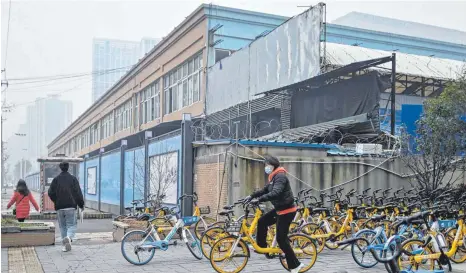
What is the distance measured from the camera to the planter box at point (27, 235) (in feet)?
35.9

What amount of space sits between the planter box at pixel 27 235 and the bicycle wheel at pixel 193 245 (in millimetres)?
3813

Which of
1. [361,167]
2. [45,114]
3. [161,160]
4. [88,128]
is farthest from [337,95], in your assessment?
[45,114]

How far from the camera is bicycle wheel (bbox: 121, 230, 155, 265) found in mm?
8703

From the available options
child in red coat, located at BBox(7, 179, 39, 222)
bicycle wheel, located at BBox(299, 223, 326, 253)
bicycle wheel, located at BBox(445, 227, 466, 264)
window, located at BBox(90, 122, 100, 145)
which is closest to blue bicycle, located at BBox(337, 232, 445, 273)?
bicycle wheel, located at BBox(445, 227, 466, 264)

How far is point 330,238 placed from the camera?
9531 mm

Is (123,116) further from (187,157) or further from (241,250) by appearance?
(241,250)

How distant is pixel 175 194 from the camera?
15.3 m

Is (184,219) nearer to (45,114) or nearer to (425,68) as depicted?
(425,68)

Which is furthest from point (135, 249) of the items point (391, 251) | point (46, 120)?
point (46, 120)

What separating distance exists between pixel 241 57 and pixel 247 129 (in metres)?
3.03

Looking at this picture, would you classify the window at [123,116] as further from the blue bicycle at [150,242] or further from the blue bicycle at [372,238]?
the blue bicycle at [372,238]

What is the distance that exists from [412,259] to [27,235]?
800 centimetres

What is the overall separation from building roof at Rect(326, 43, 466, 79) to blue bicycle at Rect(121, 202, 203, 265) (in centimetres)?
1060

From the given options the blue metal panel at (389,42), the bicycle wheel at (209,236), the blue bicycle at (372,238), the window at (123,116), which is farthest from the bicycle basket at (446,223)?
the window at (123,116)
